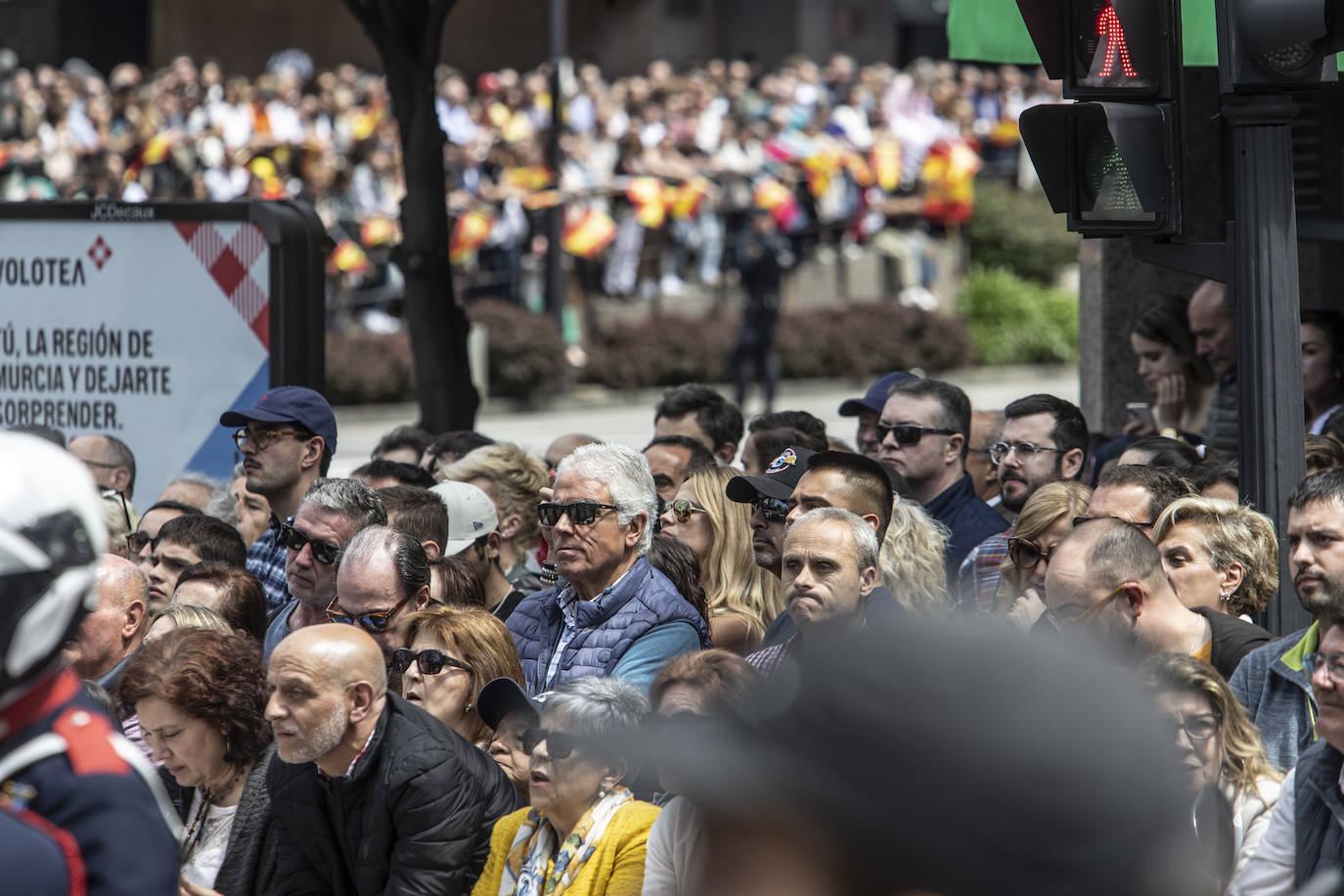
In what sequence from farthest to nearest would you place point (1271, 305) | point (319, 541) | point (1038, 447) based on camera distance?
point (1038, 447) < point (319, 541) < point (1271, 305)

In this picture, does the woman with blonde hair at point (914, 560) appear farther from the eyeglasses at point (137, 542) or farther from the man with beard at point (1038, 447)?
the eyeglasses at point (137, 542)

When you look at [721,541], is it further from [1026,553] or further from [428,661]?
[428,661]

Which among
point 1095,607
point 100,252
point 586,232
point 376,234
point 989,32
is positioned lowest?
point 1095,607

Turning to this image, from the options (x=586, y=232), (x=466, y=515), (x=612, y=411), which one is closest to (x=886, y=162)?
(x=586, y=232)

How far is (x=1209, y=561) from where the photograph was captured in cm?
521

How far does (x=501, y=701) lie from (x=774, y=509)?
1.56 metres

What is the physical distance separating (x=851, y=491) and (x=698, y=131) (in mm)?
18134

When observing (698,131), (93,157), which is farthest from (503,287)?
(93,157)

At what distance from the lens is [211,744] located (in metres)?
4.76

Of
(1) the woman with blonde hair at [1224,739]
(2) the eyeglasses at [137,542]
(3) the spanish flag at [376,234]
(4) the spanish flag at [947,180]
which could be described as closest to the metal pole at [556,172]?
(3) the spanish flag at [376,234]

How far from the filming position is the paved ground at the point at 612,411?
18875mm

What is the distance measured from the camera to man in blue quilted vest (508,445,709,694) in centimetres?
532

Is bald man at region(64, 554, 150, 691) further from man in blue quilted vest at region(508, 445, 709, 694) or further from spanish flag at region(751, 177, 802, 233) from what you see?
spanish flag at region(751, 177, 802, 233)

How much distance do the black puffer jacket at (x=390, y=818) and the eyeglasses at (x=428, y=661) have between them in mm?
458
